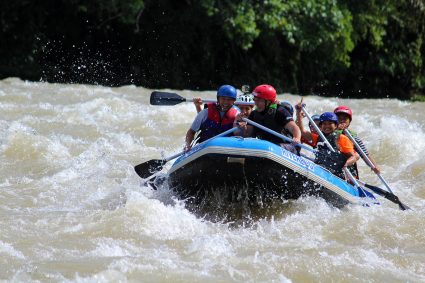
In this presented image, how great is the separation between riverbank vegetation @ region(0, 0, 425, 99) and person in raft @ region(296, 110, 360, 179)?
393 inches

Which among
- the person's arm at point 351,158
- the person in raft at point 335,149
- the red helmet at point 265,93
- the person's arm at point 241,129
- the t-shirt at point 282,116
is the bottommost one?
the person's arm at point 351,158

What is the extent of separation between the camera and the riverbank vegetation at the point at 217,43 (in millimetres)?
18516

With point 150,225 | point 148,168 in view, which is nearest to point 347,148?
point 148,168

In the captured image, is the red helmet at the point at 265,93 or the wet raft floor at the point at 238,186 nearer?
the wet raft floor at the point at 238,186

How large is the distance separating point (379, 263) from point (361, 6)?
1465 cm

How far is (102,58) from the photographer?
763 inches

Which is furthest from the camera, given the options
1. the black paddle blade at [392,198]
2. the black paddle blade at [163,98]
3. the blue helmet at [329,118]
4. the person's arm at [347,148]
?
the black paddle blade at [163,98]

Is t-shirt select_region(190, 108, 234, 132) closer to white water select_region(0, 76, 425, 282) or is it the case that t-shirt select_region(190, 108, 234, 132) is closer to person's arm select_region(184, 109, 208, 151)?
person's arm select_region(184, 109, 208, 151)

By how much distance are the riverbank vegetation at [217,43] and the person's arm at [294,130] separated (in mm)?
10409

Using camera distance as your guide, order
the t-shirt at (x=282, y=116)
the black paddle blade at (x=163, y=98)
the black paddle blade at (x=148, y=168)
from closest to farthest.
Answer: the t-shirt at (x=282, y=116)
the black paddle blade at (x=148, y=168)
the black paddle blade at (x=163, y=98)

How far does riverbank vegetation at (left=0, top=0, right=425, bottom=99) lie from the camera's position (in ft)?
60.7

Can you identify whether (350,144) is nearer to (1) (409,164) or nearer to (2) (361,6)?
(1) (409,164)

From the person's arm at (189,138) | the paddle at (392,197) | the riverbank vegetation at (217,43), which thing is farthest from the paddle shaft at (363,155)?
the riverbank vegetation at (217,43)

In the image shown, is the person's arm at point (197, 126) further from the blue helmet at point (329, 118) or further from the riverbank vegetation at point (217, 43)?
the riverbank vegetation at point (217, 43)
